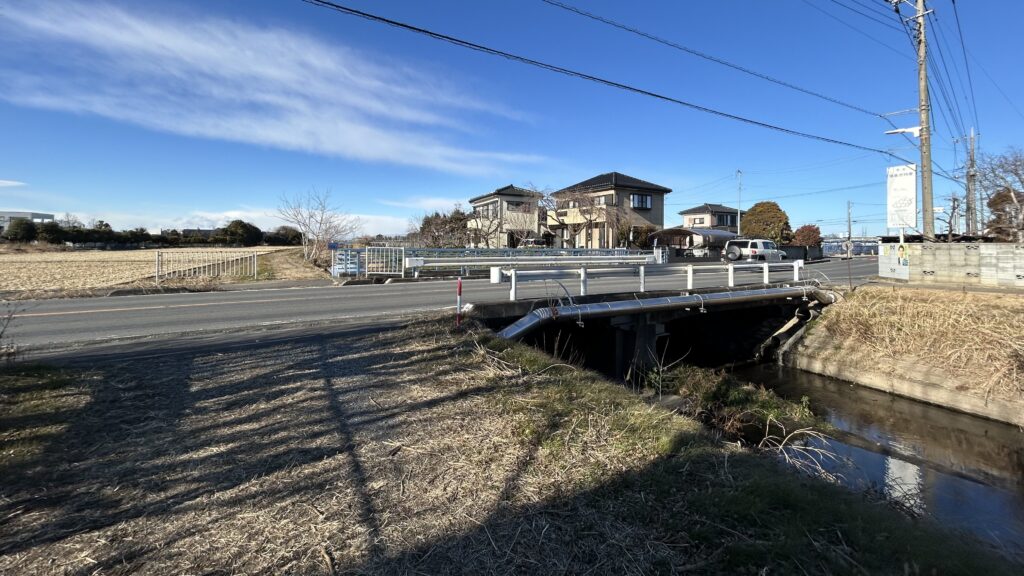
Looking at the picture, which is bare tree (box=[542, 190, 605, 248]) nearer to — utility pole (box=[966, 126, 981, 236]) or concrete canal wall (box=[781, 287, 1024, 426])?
utility pole (box=[966, 126, 981, 236])

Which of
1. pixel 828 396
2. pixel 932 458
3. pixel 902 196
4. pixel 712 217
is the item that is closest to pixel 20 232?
pixel 828 396

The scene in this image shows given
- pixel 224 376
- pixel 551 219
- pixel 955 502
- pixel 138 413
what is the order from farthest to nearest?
pixel 551 219 → pixel 955 502 → pixel 224 376 → pixel 138 413

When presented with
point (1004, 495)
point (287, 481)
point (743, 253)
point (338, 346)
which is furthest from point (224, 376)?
point (743, 253)

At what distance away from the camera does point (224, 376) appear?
17.2 ft

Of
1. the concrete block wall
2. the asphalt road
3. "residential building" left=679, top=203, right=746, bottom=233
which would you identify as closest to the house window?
"residential building" left=679, top=203, right=746, bottom=233

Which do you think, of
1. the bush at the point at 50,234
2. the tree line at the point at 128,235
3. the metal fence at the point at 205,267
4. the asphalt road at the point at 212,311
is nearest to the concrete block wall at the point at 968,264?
the asphalt road at the point at 212,311

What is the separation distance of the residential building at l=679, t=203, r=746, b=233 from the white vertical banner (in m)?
48.7

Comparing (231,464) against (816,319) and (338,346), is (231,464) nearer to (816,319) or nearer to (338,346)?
(338,346)

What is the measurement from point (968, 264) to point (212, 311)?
23.5m

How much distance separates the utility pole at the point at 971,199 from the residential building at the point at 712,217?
36757 mm

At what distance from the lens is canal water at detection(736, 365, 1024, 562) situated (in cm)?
594

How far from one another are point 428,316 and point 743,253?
1246 inches

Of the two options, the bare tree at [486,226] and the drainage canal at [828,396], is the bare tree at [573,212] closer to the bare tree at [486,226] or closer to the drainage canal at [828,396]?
the bare tree at [486,226]

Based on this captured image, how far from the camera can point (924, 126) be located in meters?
16.5
